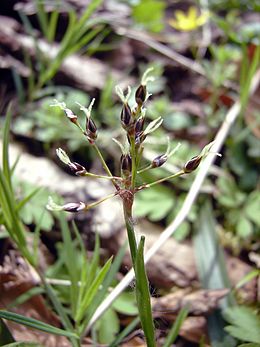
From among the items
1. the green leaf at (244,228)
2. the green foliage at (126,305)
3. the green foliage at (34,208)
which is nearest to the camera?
the green foliage at (126,305)

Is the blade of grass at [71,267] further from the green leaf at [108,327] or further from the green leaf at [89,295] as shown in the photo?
the green leaf at [108,327]

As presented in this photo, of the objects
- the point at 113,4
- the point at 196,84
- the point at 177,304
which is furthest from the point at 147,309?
the point at 113,4

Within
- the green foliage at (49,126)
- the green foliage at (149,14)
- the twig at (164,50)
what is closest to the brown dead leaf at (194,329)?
the green foliage at (49,126)

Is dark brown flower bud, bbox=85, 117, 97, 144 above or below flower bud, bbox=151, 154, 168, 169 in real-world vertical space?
above

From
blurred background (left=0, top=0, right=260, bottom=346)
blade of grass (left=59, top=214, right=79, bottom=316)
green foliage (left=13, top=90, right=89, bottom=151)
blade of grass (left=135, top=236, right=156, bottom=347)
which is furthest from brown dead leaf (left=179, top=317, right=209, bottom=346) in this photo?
green foliage (left=13, top=90, right=89, bottom=151)

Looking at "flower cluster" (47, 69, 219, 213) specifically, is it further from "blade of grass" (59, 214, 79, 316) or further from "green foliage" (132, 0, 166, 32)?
"green foliage" (132, 0, 166, 32)

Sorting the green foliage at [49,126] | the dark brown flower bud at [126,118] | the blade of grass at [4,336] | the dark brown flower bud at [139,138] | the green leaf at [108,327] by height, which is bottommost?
the green leaf at [108,327]

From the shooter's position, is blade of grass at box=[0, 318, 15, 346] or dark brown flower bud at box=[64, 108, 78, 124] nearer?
dark brown flower bud at box=[64, 108, 78, 124]
